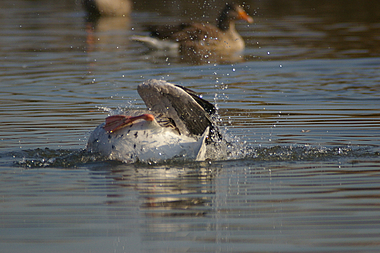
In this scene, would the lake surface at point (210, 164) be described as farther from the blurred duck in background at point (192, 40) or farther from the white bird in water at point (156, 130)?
the blurred duck in background at point (192, 40)

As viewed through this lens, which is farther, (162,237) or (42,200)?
(42,200)

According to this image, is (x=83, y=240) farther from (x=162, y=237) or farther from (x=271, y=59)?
(x=271, y=59)

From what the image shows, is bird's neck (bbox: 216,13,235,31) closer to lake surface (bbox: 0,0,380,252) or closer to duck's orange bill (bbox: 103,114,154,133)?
lake surface (bbox: 0,0,380,252)

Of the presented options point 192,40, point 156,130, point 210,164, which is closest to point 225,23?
point 192,40

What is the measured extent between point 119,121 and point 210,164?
3.57ft

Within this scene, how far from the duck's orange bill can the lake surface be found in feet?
1.47

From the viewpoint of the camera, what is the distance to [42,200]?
18.2 ft

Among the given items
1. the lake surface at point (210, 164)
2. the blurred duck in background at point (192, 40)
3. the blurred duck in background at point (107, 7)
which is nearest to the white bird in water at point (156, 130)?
the lake surface at point (210, 164)

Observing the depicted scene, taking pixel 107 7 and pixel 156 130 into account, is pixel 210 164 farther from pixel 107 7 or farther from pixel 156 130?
pixel 107 7

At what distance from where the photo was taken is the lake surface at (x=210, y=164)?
4.62 metres

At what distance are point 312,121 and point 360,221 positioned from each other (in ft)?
14.6

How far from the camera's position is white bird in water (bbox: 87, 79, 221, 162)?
659cm

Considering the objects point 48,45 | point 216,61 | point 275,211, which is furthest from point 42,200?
point 48,45

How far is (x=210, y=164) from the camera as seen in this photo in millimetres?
6891
